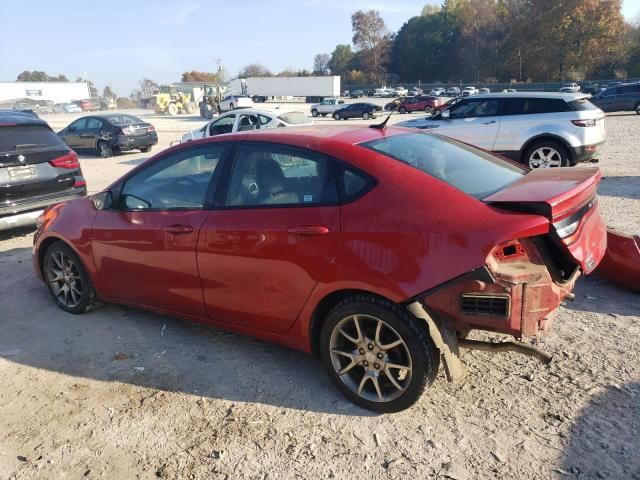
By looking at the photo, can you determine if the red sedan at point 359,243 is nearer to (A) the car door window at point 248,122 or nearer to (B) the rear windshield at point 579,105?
(B) the rear windshield at point 579,105

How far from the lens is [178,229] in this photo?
11.9 feet

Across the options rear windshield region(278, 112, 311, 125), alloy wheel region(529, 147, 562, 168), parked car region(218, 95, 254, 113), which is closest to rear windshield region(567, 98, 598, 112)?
alloy wheel region(529, 147, 562, 168)

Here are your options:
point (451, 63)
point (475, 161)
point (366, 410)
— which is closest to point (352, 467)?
point (366, 410)

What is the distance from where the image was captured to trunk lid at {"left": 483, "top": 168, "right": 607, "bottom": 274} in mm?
2697

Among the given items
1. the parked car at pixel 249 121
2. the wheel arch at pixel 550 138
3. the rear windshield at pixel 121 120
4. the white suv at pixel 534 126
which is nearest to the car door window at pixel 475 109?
the white suv at pixel 534 126

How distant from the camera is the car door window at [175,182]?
3.66 meters

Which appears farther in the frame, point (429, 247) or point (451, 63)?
point (451, 63)

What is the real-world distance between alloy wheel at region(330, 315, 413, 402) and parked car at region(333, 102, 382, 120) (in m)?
38.2

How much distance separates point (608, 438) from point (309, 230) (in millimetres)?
1948

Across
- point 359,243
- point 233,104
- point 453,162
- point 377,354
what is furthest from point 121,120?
point 233,104

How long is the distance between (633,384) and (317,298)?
2.01 metres

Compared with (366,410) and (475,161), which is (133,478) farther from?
(475,161)

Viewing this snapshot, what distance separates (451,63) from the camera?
95.2 metres

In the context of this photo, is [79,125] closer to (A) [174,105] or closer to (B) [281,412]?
(B) [281,412]
